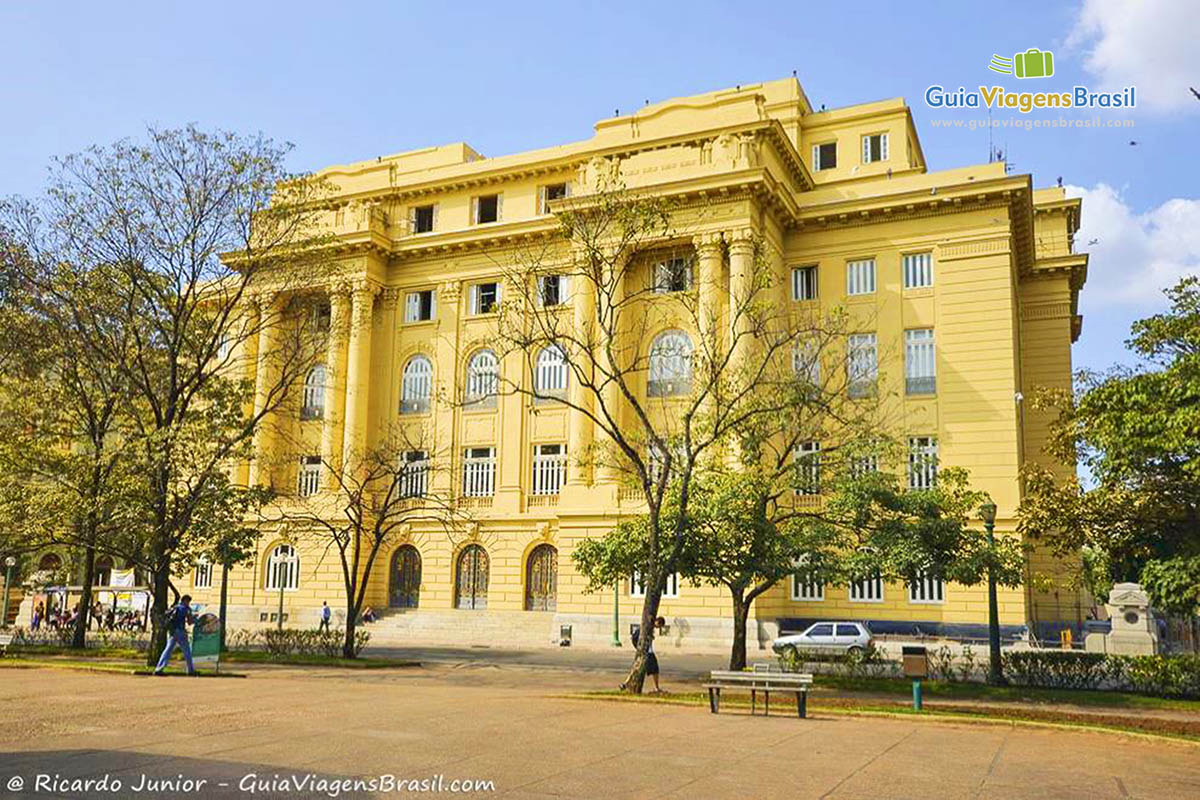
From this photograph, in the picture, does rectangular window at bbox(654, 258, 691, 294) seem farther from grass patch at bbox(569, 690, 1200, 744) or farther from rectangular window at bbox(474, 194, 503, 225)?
rectangular window at bbox(474, 194, 503, 225)

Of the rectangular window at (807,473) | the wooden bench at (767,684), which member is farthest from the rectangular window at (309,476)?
the wooden bench at (767,684)

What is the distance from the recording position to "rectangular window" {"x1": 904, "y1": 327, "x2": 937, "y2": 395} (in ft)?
123

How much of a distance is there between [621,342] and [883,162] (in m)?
13.9

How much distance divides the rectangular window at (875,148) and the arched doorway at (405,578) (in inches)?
1006

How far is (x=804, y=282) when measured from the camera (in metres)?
40.5

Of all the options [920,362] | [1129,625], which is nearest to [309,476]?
[920,362]

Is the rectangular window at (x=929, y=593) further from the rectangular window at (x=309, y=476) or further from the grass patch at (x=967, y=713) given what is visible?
the rectangular window at (x=309, y=476)

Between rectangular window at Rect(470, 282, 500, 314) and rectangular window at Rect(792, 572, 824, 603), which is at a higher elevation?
rectangular window at Rect(470, 282, 500, 314)

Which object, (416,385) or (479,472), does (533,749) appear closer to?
(479,472)

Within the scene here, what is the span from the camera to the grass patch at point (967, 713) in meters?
14.8

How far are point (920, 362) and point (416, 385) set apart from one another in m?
21.1

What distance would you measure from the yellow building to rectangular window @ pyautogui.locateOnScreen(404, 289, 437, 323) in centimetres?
8

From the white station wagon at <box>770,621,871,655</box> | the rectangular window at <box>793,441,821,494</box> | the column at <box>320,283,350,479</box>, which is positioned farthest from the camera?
the column at <box>320,283,350,479</box>

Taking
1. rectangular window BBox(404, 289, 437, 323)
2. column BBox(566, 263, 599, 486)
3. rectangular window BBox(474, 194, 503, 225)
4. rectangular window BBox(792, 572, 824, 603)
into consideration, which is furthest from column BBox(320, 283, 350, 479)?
rectangular window BBox(792, 572, 824, 603)
